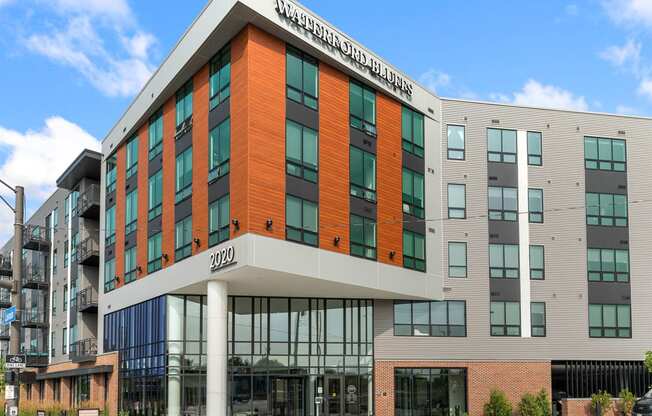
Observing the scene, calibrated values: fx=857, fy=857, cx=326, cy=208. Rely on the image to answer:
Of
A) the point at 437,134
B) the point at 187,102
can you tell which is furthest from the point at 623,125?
the point at 187,102

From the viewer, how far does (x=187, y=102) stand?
127 feet

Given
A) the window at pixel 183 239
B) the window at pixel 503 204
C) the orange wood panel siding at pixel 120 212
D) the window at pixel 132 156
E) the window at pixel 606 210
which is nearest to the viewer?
the window at pixel 183 239

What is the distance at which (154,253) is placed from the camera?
40.6 meters

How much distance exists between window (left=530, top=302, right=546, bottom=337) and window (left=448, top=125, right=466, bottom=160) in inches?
321

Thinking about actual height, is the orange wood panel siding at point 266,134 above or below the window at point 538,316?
above

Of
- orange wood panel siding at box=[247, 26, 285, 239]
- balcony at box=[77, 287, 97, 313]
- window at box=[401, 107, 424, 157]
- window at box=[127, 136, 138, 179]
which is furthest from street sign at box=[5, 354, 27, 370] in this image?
balcony at box=[77, 287, 97, 313]

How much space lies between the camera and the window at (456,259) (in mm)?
41844

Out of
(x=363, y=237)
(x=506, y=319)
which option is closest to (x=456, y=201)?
(x=506, y=319)

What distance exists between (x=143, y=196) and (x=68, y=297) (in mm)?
15243

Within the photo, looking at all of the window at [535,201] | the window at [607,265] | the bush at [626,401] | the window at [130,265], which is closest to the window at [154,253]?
the window at [130,265]

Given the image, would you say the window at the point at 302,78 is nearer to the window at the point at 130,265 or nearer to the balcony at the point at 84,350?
the window at the point at 130,265

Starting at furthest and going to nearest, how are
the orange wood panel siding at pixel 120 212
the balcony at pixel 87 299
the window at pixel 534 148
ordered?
the balcony at pixel 87 299 → the orange wood panel siding at pixel 120 212 → the window at pixel 534 148

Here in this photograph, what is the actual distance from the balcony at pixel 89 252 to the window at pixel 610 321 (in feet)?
89.9

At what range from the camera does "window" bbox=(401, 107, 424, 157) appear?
40688mm
